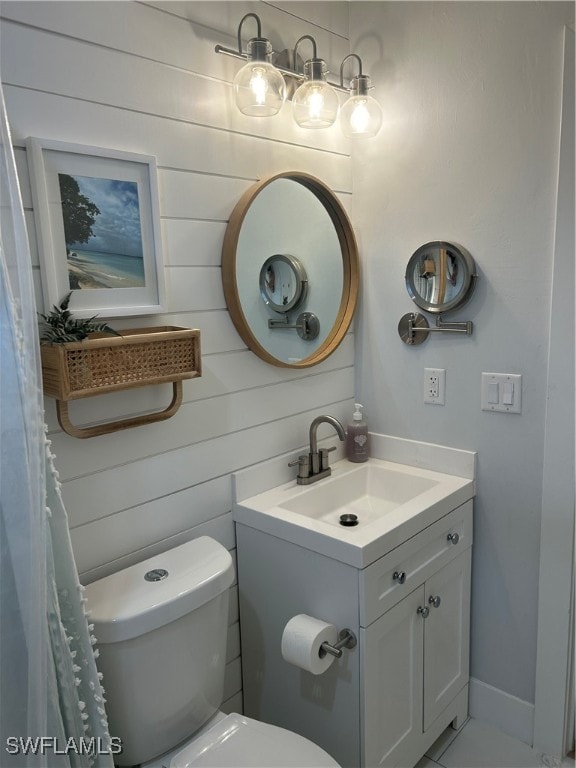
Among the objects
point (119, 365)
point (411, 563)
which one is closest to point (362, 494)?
point (411, 563)

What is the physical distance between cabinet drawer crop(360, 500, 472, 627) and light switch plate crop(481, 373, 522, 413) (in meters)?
0.32

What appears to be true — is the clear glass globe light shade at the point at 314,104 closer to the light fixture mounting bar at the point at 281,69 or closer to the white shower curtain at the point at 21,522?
the light fixture mounting bar at the point at 281,69

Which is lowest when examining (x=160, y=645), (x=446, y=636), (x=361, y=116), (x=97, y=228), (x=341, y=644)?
(x=446, y=636)

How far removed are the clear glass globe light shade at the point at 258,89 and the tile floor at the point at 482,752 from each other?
6.48ft

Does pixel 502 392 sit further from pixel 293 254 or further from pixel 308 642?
pixel 308 642

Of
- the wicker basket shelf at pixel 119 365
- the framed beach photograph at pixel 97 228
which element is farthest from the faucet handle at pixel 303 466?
the framed beach photograph at pixel 97 228

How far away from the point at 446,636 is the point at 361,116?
5.33 feet

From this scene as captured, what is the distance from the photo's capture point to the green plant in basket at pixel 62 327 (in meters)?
1.20

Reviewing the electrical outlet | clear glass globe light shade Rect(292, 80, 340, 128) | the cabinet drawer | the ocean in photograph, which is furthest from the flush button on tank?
clear glass globe light shade Rect(292, 80, 340, 128)

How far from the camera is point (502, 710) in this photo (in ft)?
6.09

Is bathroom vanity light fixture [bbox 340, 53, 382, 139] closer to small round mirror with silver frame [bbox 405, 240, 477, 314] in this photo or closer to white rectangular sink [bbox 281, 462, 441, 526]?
small round mirror with silver frame [bbox 405, 240, 477, 314]

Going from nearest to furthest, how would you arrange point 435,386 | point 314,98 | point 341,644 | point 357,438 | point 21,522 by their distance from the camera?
point 21,522, point 341,644, point 314,98, point 435,386, point 357,438

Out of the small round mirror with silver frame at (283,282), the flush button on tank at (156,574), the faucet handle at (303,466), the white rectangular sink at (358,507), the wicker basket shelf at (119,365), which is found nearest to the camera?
the wicker basket shelf at (119,365)

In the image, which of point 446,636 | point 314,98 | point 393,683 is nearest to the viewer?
point 393,683
